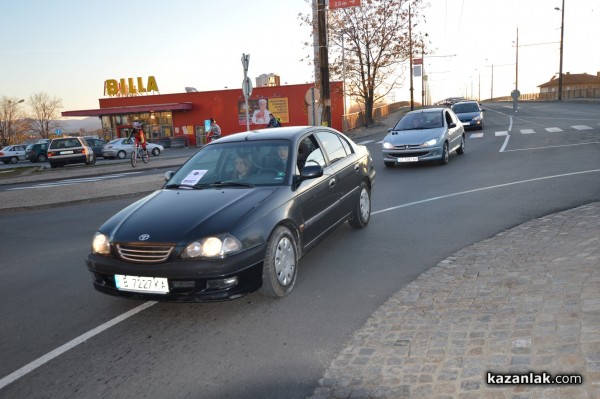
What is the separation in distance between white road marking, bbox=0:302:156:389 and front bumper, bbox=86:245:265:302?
30 centimetres

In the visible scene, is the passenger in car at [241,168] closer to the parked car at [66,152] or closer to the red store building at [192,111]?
the parked car at [66,152]

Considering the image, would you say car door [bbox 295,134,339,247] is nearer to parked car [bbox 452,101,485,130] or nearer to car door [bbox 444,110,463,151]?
car door [bbox 444,110,463,151]

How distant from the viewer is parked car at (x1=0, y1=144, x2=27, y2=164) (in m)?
38.8

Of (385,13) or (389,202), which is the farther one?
(385,13)

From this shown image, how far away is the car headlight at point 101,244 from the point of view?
4.26m

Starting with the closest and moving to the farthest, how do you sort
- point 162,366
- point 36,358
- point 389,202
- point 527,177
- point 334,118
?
1. point 162,366
2. point 36,358
3. point 389,202
4. point 527,177
5. point 334,118

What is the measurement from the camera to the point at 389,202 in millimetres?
8992

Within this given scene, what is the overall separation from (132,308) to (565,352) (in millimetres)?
3607

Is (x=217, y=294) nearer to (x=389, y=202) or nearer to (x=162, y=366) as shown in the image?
(x=162, y=366)

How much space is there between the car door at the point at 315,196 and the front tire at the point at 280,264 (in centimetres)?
34

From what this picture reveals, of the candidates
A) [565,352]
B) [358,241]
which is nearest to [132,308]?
[358,241]

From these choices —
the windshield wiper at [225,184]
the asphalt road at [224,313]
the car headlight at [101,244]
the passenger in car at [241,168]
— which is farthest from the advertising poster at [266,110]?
the car headlight at [101,244]

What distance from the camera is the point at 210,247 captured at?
13.1ft

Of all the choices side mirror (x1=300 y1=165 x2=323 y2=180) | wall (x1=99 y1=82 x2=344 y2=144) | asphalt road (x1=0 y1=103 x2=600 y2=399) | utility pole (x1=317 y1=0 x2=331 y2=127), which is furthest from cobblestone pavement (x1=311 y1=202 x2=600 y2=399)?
wall (x1=99 y1=82 x2=344 y2=144)
